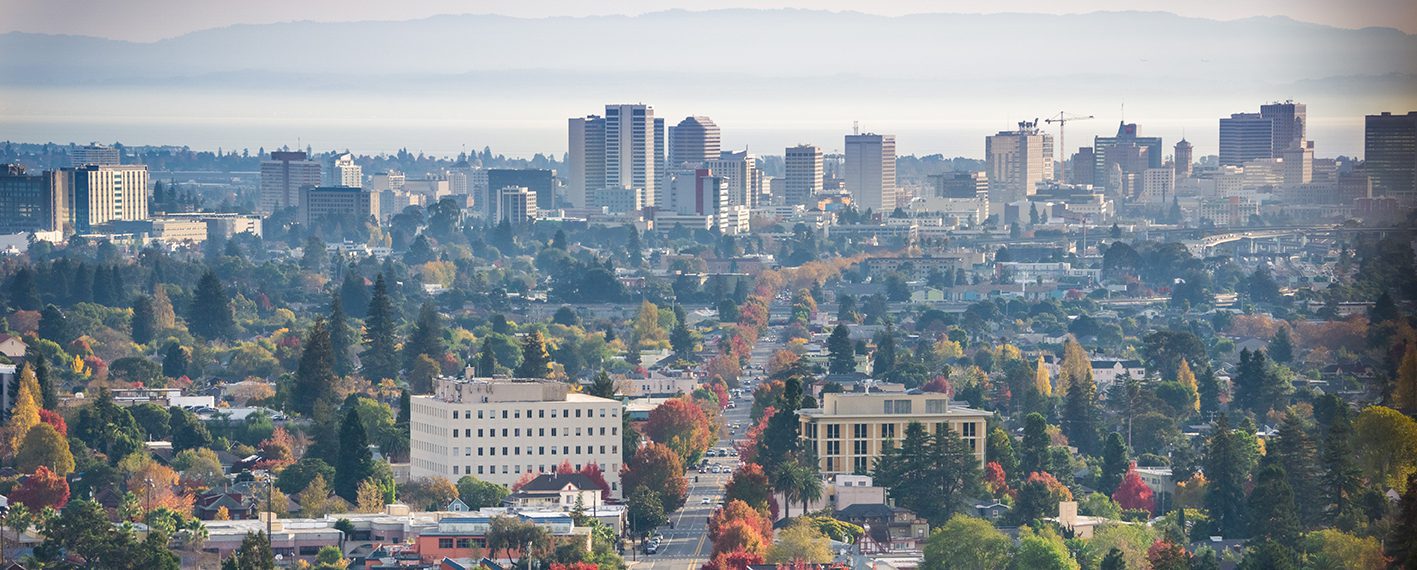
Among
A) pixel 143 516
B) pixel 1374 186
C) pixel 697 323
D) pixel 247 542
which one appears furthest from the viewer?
pixel 697 323

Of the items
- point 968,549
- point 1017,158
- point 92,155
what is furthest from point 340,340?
point 1017,158

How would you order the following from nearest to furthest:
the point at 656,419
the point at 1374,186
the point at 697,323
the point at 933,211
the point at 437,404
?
the point at 437,404 → the point at 656,419 → the point at 1374,186 → the point at 697,323 → the point at 933,211

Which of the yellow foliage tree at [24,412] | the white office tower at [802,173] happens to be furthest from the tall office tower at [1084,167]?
the yellow foliage tree at [24,412]

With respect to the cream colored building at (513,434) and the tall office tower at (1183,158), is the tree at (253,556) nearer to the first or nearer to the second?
the cream colored building at (513,434)

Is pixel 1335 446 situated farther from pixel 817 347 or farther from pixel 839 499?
pixel 817 347

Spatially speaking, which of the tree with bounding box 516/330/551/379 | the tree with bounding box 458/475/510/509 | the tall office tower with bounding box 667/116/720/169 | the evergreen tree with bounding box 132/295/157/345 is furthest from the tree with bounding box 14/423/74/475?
the tall office tower with bounding box 667/116/720/169

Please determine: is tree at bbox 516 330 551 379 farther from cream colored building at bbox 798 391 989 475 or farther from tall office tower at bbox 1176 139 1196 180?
tall office tower at bbox 1176 139 1196 180

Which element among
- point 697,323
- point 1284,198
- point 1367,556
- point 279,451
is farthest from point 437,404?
point 1284,198
